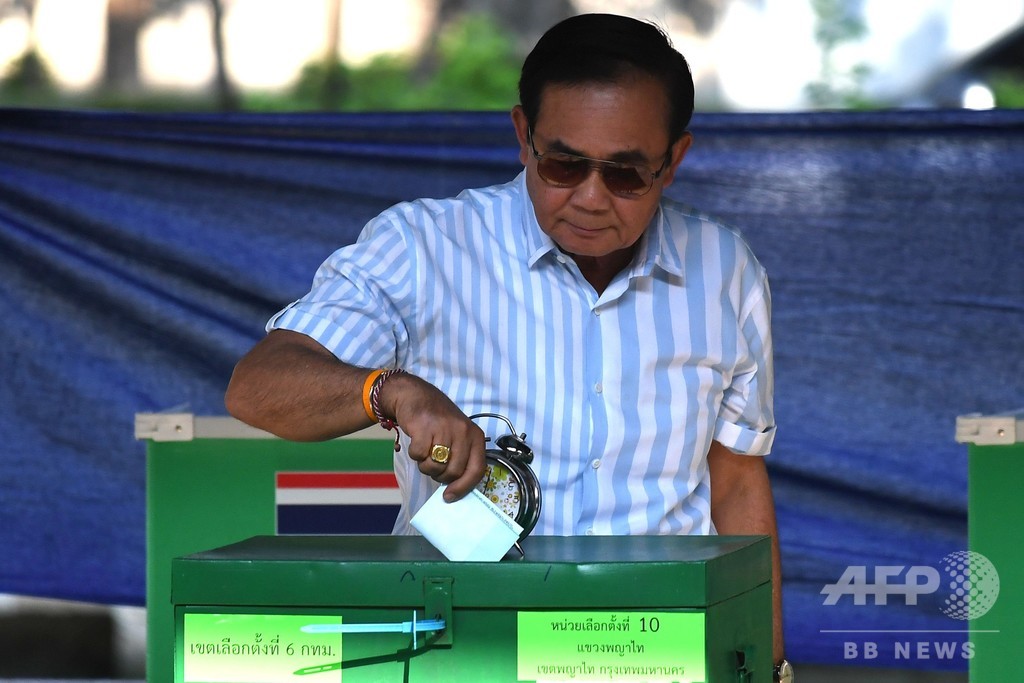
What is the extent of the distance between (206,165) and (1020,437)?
183 cm

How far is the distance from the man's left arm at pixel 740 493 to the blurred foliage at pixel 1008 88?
1370 mm

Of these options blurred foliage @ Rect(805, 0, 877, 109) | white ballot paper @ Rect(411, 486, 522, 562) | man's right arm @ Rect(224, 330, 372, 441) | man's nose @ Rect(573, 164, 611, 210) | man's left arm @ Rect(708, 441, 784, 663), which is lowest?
white ballot paper @ Rect(411, 486, 522, 562)

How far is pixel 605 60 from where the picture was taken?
186 centimetres

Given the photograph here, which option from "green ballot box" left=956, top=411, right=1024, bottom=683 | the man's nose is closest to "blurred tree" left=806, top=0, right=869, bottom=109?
"green ballot box" left=956, top=411, right=1024, bottom=683

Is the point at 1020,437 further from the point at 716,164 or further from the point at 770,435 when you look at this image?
the point at 716,164

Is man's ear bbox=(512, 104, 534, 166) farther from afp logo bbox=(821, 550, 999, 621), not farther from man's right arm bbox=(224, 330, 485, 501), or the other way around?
afp logo bbox=(821, 550, 999, 621)

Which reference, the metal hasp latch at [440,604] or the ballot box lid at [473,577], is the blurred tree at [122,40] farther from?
the metal hasp latch at [440,604]

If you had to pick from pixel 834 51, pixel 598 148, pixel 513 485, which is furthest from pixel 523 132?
pixel 834 51

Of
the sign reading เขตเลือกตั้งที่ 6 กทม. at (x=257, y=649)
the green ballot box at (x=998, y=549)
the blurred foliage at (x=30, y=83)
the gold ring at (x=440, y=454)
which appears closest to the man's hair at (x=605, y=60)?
the gold ring at (x=440, y=454)

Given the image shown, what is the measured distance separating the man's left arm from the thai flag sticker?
861 millimetres

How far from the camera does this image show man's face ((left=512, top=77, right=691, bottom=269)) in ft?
6.02

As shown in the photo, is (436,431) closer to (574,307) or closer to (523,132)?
(574,307)

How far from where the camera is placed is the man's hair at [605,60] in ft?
6.08

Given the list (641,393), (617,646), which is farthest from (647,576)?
(641,393)
